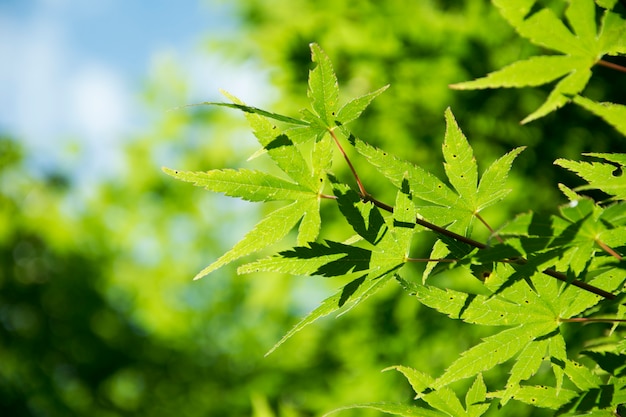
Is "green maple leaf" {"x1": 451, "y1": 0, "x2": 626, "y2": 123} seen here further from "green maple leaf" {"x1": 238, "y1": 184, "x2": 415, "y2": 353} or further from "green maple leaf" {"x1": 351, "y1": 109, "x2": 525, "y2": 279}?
"green maple leaf" {"x1": 238, "y1": 184, "x2": 415, "y2": 353}

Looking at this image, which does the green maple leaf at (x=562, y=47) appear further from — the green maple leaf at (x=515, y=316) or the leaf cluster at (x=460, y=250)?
the green maple leaf at (x=515, y=316)

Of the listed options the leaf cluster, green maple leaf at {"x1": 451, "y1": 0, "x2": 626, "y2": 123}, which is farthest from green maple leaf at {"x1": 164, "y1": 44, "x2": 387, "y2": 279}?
green maple leaf at {"x1": 451, "y1": 0, "x2": 626, "y2": 123}

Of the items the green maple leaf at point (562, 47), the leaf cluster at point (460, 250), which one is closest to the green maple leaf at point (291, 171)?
the leaf cluster at point (460, 250)

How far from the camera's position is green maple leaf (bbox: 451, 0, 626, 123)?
681mm

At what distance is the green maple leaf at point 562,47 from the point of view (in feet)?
2.23

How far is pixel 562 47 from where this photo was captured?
2.28 ft

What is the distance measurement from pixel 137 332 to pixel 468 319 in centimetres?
800

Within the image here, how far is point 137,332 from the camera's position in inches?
320

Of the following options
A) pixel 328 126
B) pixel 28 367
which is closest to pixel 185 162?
pixel 28 367

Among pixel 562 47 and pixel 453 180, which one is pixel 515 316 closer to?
pixel 453 180

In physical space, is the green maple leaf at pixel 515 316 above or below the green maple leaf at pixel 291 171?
below

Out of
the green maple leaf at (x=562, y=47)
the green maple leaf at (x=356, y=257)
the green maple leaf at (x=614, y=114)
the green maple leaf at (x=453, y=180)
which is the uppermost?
the green maple leaf at (x=562, y=47)

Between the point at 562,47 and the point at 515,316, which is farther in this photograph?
the point at 515,316

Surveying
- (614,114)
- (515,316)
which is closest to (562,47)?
(614,114)
